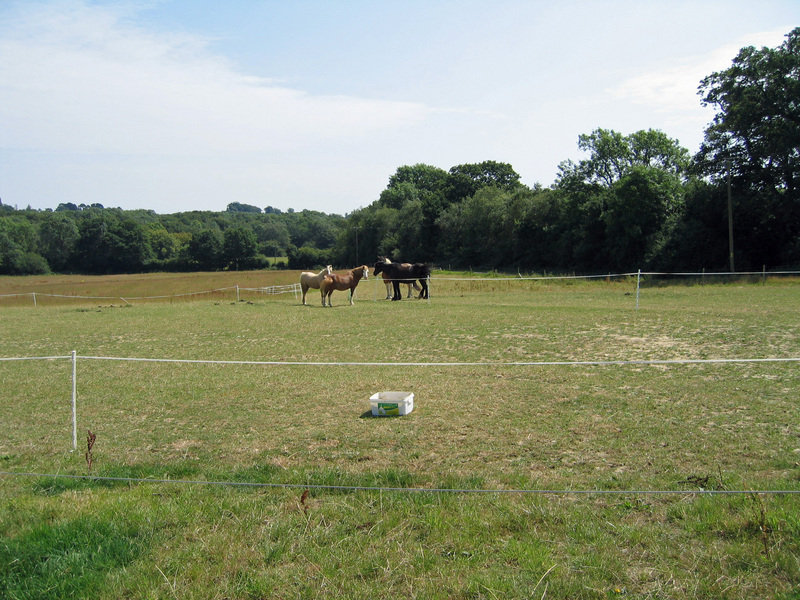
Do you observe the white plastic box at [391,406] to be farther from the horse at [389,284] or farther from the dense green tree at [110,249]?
the dense green tree at [110,249]

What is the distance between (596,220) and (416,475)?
5102 cm

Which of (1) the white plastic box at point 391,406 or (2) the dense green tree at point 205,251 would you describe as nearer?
(1) the white plastic box at point 391,406

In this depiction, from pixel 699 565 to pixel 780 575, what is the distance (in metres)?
0.45

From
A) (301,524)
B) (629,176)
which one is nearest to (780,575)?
(301,524)

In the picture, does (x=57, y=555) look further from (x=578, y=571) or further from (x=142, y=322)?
(x=142, y=322)

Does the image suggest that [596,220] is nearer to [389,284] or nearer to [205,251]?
[389,284]

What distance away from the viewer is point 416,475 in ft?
17.0

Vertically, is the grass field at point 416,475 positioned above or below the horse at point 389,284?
below

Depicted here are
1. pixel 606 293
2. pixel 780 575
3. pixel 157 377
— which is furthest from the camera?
pixel 606 293

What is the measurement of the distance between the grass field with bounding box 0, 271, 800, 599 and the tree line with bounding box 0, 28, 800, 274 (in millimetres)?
32752

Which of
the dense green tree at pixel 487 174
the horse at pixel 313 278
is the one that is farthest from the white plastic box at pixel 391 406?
the dense green tree at pixel 487 174

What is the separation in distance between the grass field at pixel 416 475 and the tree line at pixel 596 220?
107 ft

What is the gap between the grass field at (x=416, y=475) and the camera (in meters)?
3.63

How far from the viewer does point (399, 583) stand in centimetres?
355
